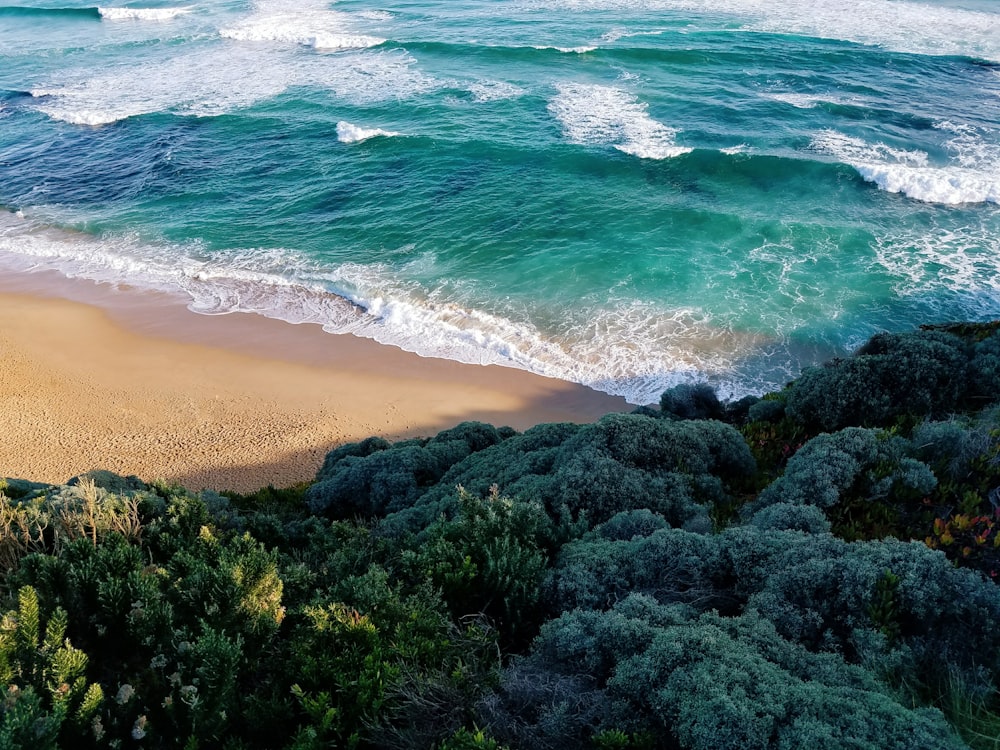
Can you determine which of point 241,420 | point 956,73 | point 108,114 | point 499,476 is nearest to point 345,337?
point 241,420

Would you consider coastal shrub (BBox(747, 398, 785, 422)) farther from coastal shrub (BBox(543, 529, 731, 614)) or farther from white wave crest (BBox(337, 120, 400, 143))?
white wave crest (BBox(337, 120, 400, 143))

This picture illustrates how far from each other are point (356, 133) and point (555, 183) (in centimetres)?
921

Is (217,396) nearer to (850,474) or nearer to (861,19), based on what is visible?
(850,474)

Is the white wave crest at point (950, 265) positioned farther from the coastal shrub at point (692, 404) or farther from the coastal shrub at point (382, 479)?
the coastal shrub at point (382, 479)

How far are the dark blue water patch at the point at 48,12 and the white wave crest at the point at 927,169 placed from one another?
51.8 m

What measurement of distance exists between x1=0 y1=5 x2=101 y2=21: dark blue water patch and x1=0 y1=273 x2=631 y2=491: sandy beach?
43.8 m

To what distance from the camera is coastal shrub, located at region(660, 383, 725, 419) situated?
11414 mm

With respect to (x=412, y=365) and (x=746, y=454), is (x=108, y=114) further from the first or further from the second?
(x=746, y=454)

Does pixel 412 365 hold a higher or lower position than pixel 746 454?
lower

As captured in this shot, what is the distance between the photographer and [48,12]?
4966cm

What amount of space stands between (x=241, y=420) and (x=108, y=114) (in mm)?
24773

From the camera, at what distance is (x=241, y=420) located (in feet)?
44.8

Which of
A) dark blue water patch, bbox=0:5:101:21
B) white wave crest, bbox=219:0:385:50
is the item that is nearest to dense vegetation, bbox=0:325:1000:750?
white wave crest, bbox=219:0:385:50

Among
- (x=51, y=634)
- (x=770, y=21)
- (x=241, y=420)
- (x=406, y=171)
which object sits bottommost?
(x=241, y=420)
